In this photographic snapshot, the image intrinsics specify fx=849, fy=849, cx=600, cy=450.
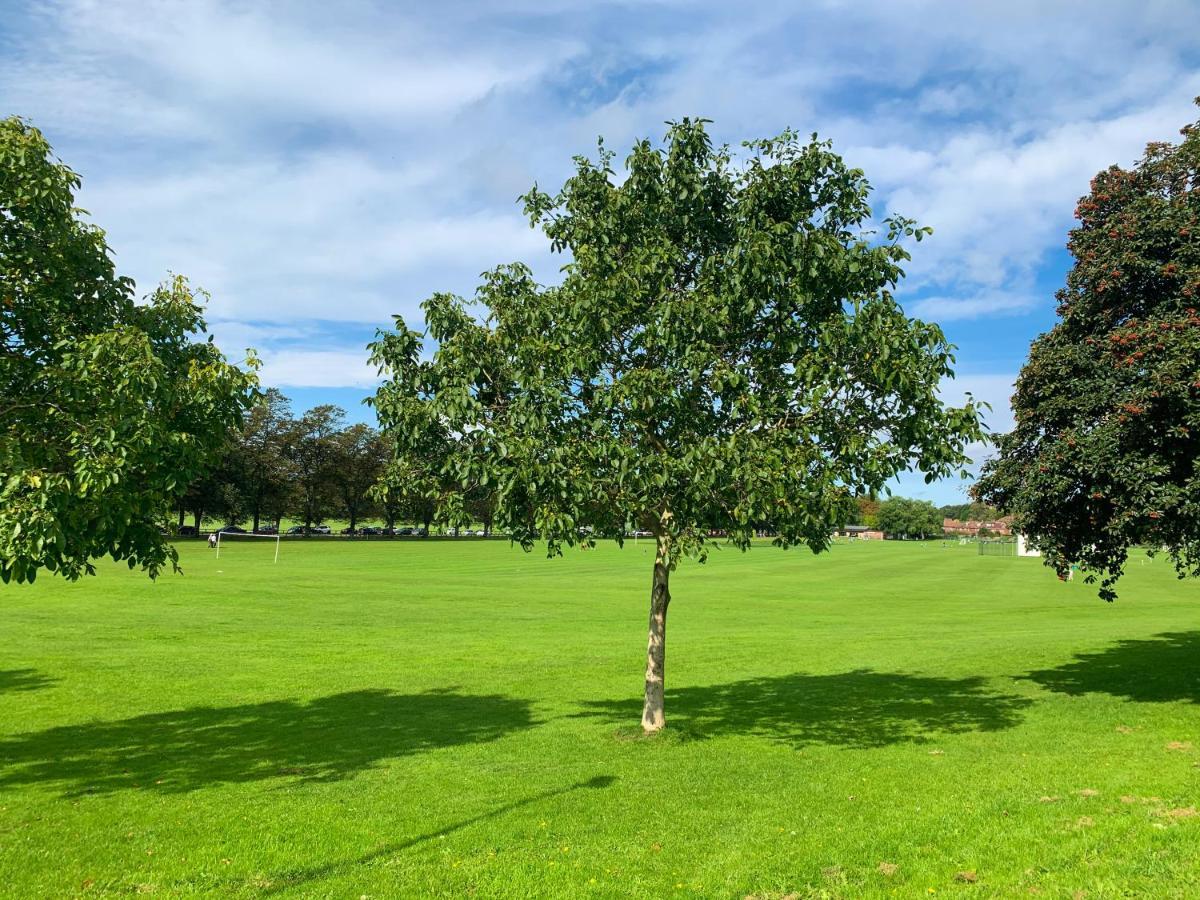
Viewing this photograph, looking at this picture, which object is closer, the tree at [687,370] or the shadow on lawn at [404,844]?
the shadow on lawn at [404,844]

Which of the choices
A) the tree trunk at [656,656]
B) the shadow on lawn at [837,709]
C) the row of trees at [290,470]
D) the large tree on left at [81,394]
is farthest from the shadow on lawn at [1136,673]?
the row of trees at [290,470]

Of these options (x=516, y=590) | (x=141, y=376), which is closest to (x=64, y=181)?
(x=141, y=376)

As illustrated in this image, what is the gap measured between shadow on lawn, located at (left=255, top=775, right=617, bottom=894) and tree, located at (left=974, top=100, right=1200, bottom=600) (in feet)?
38.8

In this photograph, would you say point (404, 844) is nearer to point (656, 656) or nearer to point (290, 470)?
point (656, 656)

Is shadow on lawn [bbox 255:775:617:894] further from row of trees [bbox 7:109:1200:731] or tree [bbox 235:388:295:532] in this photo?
tree [bbox 235:388:295:532]

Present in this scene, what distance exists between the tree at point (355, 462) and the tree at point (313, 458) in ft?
3.03

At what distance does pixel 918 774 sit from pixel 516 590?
40678 millimetres

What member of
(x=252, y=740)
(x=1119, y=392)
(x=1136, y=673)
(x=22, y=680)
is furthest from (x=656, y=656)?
(x=22, y=680)

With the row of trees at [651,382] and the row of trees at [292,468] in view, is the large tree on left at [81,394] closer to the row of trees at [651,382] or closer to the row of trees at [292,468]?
the row of trees at [651,382]

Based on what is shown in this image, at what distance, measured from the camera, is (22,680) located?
22.3 m

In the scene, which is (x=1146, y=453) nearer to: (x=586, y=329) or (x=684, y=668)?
(x=586, y=329)

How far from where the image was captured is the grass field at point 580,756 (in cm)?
969

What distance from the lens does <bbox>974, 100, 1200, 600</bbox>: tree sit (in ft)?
54.0

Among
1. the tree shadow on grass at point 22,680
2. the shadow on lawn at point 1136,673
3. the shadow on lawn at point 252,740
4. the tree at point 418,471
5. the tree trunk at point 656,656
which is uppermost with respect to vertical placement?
the tree at point 418,471
